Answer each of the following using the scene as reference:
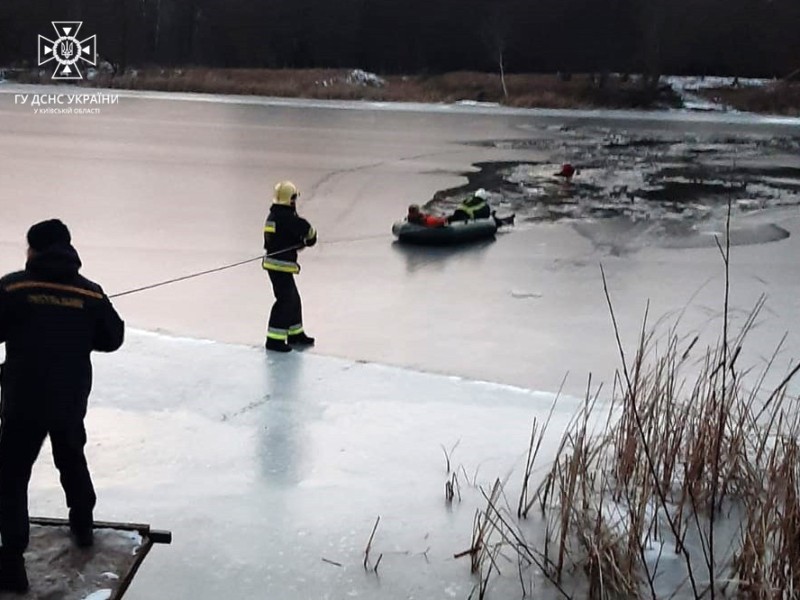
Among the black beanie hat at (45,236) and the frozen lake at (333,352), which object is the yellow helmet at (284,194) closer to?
the frozen lake at (333,352)

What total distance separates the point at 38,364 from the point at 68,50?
41.6 meters

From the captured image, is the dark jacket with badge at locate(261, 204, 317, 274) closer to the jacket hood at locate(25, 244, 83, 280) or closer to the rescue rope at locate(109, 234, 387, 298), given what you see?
the rescue rope at locate(109, 234, 387, 298)

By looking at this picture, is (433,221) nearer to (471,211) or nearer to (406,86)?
(471,211)

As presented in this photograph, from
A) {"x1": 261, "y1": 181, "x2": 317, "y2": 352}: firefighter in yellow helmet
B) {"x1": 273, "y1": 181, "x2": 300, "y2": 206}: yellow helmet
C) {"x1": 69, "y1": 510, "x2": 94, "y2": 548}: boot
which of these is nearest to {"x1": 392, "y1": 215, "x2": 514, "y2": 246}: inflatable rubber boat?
{"x1": 261, "y1": 181, "x2": 317, "y2": 352}: firefighter in yellow helmet

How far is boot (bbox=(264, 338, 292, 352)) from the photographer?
18.9ft

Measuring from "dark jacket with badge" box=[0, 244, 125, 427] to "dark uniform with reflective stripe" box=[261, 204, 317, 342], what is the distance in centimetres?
291

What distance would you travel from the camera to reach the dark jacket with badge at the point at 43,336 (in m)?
2.71

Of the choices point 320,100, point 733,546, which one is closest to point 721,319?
point 733,546

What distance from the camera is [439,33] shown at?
45.5 metres

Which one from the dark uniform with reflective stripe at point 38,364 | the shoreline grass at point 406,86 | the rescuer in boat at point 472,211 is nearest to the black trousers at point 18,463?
the dark uniform with reflective stripe at point 38,364

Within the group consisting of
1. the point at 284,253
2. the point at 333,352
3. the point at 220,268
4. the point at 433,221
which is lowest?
the point at 333,352

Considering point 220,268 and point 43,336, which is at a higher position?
point 43,336

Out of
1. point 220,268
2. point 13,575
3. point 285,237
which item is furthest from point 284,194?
point 13,575

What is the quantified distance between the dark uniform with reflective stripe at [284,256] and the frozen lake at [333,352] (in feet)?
0.83
